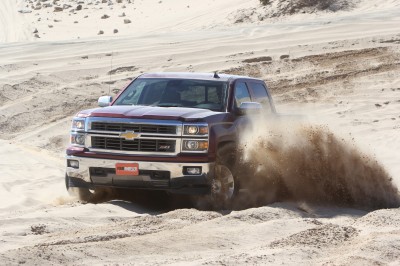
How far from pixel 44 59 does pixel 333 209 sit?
17.3 meters

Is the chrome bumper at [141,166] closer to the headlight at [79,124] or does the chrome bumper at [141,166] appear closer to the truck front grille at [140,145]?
the truck front grille at [140,145]

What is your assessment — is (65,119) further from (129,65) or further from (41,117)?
(129,65)

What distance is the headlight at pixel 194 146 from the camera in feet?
35.0

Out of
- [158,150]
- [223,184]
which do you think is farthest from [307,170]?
[158,150]

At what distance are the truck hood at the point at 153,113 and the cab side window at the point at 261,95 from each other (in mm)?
1551

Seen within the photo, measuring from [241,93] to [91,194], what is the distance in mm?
2288

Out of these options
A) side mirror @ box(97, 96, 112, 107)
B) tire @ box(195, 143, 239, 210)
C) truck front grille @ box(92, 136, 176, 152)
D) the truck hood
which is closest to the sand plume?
tire @ box(195, 143, 239, 210)

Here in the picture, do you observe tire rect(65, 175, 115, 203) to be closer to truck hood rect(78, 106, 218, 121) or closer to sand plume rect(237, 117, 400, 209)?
truck hood rect(78, 106, 218, 121)

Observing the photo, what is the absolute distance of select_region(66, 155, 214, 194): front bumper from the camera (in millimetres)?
10578

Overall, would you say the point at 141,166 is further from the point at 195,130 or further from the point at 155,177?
the point at 195,130

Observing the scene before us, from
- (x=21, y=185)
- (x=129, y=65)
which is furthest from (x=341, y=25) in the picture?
(x=21, y=185)

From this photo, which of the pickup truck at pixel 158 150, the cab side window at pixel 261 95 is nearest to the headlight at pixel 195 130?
the pickup truck at pixel 158 150

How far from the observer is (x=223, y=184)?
10.9 m

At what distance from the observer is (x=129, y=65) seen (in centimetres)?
2622
